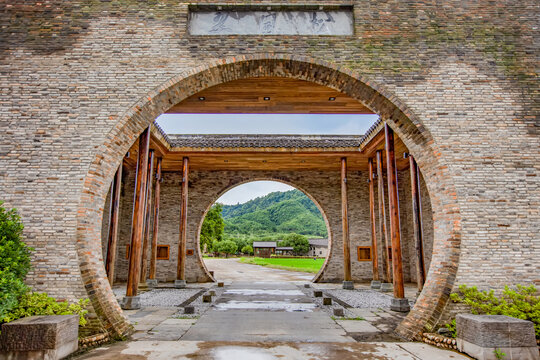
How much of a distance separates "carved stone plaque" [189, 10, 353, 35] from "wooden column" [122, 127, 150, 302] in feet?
12.2

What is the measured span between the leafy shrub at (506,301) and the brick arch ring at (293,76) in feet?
0.84

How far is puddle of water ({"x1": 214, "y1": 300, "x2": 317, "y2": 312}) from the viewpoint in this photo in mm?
Answer: 8094

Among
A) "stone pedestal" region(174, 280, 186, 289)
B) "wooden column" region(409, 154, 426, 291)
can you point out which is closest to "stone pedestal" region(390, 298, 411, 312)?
"wooden column" region(409, 154, 426, 291)

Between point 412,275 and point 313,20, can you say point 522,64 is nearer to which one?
point 313,20

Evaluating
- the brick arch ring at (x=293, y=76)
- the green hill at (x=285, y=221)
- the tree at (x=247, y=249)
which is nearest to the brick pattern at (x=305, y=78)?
the brick arch ring at (x=293, y=76)

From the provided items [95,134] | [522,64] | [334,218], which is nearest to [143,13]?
[95,134]

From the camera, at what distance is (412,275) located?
1468cm

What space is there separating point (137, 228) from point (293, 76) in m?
5.57

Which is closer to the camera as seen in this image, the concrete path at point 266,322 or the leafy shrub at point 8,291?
the leafy shrub at point 8,291

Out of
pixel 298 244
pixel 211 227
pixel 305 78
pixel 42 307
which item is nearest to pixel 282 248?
pixel 298 244

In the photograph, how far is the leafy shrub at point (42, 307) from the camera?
A: 4.65 meters

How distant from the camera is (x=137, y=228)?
851 centimetres

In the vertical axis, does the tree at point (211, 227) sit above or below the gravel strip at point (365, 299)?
above

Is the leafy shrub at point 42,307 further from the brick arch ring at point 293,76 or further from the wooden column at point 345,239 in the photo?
the wooden column at point 345,239
